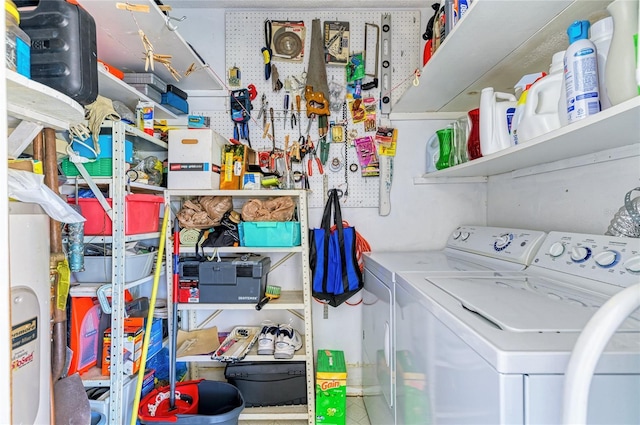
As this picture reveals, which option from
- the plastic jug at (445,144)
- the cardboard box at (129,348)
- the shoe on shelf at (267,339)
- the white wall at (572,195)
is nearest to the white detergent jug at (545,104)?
the white wall at (572,195)

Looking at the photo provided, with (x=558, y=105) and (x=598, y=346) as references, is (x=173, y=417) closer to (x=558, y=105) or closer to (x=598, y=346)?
(x=598, y=346)

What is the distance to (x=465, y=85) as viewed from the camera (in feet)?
5.66

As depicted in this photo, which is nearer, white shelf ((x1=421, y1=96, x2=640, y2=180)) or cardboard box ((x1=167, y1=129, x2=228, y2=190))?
white shelf ((x1=421, y1=96, x2=640, y2=180))

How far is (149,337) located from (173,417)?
416mm

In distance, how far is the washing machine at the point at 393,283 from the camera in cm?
129

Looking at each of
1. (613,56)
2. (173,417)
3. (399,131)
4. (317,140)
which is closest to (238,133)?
(317,140)

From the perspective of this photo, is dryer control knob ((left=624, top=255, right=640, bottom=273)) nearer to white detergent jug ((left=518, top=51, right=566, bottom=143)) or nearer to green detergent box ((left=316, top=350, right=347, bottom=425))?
white detergent jug ((left=518, top=51, right=566, bottom=143))

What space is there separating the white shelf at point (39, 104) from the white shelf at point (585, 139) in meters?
1.50

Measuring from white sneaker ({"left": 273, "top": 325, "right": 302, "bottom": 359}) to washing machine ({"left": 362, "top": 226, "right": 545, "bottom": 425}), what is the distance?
46cm

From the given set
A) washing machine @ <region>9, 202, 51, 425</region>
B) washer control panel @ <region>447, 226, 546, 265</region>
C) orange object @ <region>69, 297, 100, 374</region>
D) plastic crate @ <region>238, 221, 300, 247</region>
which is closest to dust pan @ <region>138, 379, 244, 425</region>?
orange object @ <region>69, 297, 100, 374</region>

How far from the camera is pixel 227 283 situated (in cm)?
189

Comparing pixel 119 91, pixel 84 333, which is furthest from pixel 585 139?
pixel 84 333

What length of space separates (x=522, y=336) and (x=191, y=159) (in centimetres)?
179

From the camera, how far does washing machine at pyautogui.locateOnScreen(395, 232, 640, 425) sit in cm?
59
